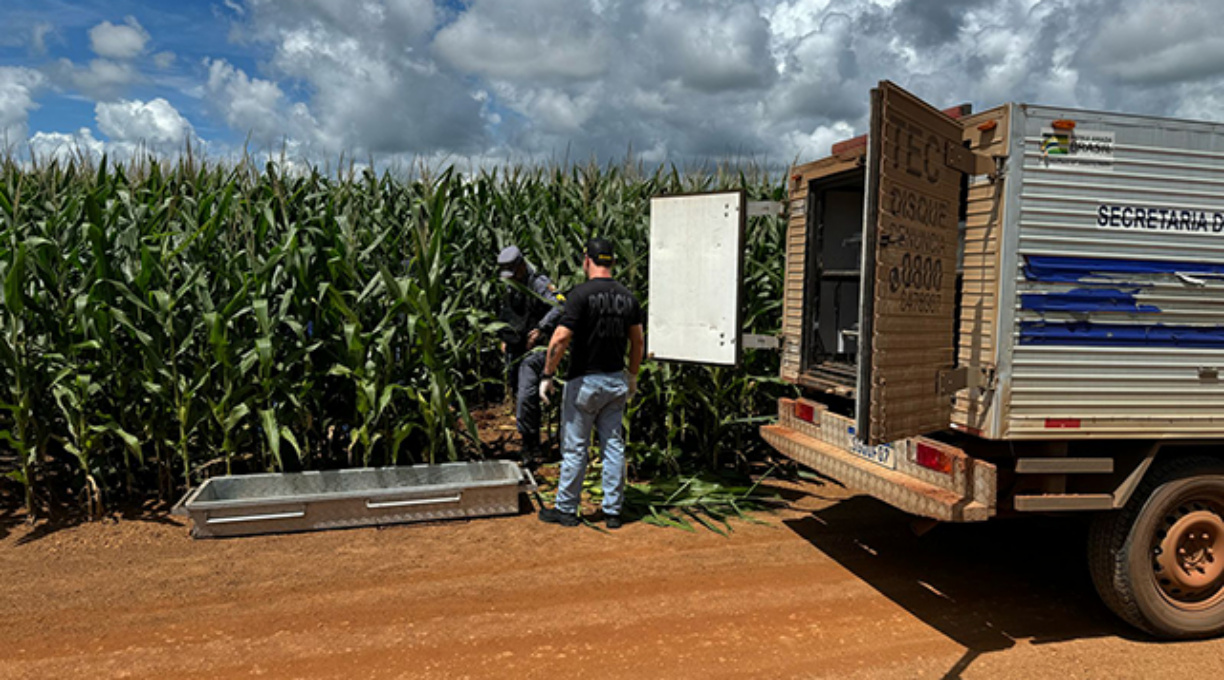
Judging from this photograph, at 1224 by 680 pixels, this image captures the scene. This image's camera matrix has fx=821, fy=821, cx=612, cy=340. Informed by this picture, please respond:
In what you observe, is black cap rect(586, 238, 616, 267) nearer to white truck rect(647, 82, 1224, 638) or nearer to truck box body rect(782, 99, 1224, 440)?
white truck rect(647, 82, 1224, 638)

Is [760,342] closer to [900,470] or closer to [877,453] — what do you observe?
[877,453]

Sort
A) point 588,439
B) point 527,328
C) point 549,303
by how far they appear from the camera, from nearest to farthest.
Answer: point 588,439
point 549,303
point 527,328

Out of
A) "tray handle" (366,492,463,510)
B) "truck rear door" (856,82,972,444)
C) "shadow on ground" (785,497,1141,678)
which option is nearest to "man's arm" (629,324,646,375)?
"tray handle" (366,492,463,510)

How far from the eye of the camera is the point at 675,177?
8844mm

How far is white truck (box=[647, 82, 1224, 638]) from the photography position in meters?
3.91

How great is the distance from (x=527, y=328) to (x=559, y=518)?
6.56ft

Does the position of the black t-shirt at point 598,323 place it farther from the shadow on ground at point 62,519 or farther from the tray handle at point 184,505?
the shadow on ground at point 62,519

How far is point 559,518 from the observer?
591cm

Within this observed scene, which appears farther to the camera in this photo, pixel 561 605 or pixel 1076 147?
pixel 561 605

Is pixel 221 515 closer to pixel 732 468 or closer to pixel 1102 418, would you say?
pixel 732 468

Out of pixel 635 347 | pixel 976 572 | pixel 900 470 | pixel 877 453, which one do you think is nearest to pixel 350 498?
pixel 635 347

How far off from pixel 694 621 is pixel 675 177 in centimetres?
557

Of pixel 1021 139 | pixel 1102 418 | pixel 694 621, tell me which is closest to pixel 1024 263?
pixel 1021 139

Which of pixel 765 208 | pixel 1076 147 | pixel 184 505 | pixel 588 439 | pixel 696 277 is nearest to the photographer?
pixel 1076 147
